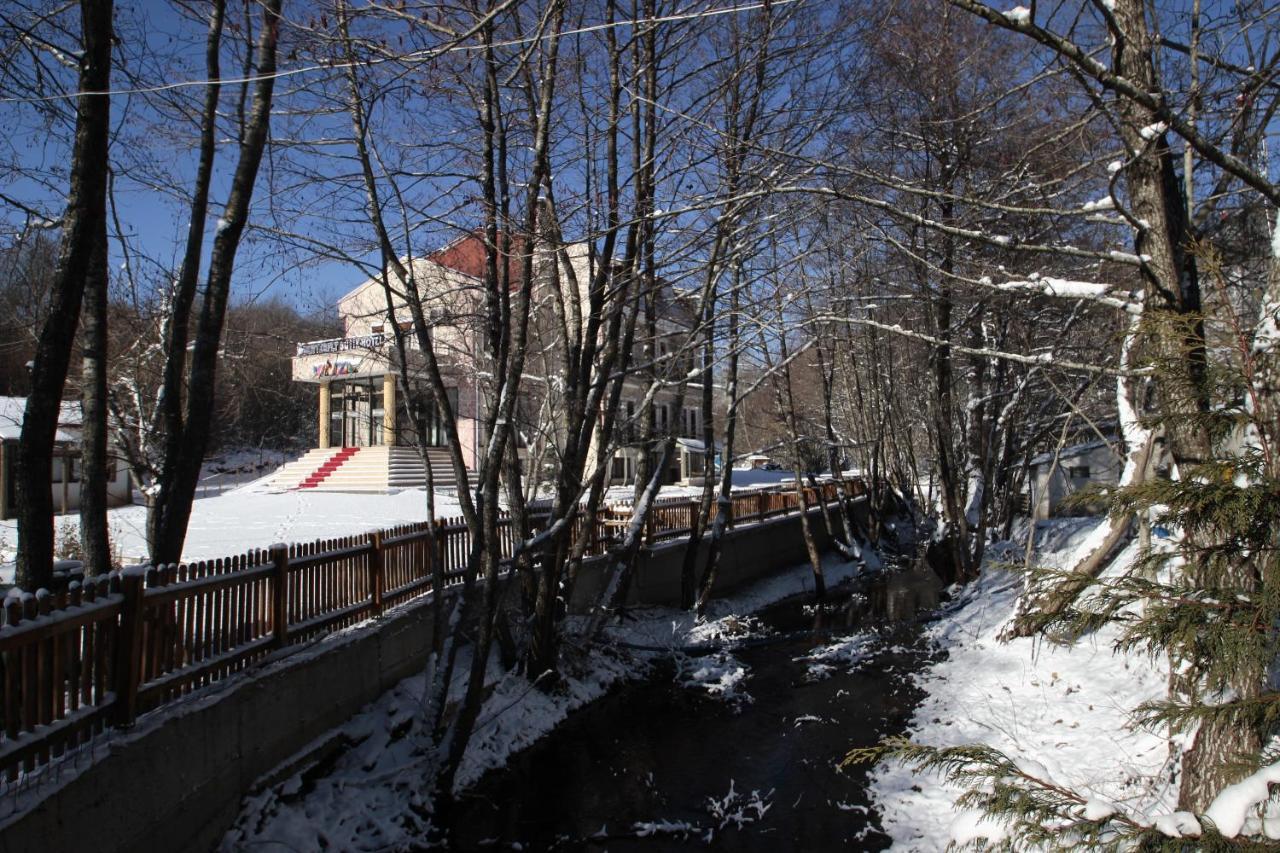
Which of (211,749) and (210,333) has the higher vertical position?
(210,333)

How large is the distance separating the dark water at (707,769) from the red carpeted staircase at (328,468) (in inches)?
1029

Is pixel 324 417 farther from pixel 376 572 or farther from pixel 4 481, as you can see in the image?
pixel 376 572

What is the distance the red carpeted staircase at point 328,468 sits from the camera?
34.0 meters

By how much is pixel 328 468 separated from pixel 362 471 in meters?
1.94

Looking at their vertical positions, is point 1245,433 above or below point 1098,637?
above

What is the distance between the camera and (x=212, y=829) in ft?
17.7

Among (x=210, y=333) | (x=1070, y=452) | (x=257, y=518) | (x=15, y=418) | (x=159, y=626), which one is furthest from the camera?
(x=1070, y=452)

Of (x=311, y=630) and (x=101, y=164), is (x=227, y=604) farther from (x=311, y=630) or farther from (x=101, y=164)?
(x=101, y=164)

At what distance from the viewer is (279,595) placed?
6.77 meters

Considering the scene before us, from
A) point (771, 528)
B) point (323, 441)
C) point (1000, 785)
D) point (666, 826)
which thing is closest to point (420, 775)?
point (666, 826)

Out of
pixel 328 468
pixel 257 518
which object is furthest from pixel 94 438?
pixel 328 468

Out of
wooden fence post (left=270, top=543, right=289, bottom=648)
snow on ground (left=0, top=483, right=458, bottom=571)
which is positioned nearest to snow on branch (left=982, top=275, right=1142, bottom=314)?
wooden fence post (left=270, top=543, right=289, bottom=648)

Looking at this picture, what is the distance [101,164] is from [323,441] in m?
34.3

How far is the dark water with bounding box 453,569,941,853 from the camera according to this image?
643 centimetres
